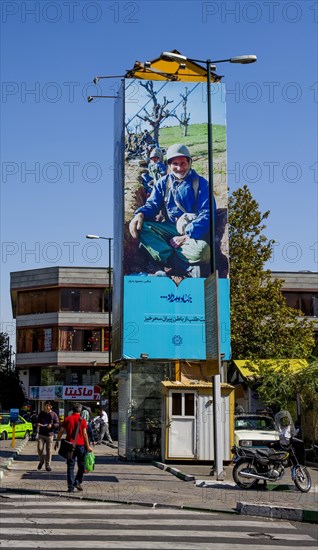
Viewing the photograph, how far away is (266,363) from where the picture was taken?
3984cm

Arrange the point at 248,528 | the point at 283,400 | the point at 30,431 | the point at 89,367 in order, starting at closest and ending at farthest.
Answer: the point at 248,528 < the point at 283,400 < the point at 30,431 < the point at 89,367

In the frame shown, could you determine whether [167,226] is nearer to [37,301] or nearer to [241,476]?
[241,476]

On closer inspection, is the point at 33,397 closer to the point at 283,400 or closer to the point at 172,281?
the point at 283,400

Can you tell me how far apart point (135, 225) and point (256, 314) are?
61.0 feet

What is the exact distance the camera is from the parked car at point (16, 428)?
4892cm

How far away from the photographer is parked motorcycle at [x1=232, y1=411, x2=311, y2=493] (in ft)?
60.8

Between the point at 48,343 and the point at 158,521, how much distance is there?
63.6 m

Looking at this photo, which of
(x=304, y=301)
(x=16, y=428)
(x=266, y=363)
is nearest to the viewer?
(x=266, y=363)

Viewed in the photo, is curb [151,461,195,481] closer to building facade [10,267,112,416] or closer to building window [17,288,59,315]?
building facade [10,267,112,416]

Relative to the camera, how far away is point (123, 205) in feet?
93.7

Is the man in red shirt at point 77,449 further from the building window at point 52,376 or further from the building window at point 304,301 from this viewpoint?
the building window at point 304,301

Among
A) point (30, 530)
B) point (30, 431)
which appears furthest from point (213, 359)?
point (30, 431)

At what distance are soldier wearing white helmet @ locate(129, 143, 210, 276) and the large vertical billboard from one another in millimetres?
33

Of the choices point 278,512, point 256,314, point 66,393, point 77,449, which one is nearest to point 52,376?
point 66,393
